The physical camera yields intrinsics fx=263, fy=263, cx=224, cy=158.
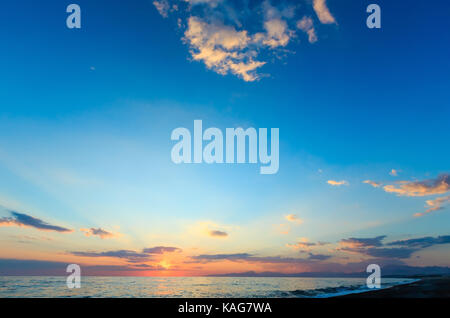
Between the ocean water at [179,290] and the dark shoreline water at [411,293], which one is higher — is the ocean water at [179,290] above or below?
below

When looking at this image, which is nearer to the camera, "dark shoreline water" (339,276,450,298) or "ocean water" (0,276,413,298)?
"dark shoreline water" (339,276,450,298)

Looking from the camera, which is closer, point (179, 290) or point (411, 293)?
point (411, 293)

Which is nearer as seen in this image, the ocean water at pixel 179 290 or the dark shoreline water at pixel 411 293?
the dark shoreline water at pixel 411 293

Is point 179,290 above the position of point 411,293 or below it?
below

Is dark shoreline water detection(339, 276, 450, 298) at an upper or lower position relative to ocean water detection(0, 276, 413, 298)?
upper
